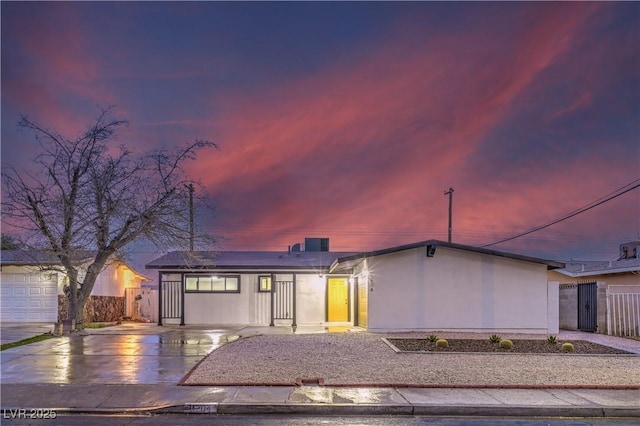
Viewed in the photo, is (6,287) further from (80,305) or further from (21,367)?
(21,367)

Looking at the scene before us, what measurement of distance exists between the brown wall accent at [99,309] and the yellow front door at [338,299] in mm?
10280

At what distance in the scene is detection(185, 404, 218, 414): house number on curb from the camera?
7652 millimetres

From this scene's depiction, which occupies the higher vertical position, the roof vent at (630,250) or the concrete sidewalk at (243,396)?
the roof vent at (630,250)

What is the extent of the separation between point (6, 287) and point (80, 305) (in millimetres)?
6403

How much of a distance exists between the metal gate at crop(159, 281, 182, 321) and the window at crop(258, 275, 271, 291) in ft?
11.5

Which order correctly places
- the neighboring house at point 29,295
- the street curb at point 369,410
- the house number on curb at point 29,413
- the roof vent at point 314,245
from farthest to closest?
1. the roof vent at point 314,245
2. the neighboring house at point 29,295
3. the street curb at point 369,410
4. the house number on curb at point 29,413

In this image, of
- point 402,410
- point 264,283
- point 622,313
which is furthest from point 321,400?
point 264,283

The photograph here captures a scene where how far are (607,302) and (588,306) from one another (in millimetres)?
1029

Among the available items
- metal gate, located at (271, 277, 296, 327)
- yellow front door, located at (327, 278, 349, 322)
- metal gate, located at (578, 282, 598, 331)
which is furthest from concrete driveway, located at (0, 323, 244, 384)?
metal gate, located at (578, 282, 598, 331)

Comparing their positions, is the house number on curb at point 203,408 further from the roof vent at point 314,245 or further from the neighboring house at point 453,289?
the roof vent at point 314,245

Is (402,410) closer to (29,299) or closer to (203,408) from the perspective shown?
(203,408)

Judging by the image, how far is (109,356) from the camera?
12406 millimetres

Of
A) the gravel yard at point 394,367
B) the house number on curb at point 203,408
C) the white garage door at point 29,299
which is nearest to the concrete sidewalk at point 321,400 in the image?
the house number on curb at point 203,408

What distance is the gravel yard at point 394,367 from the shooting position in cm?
937
